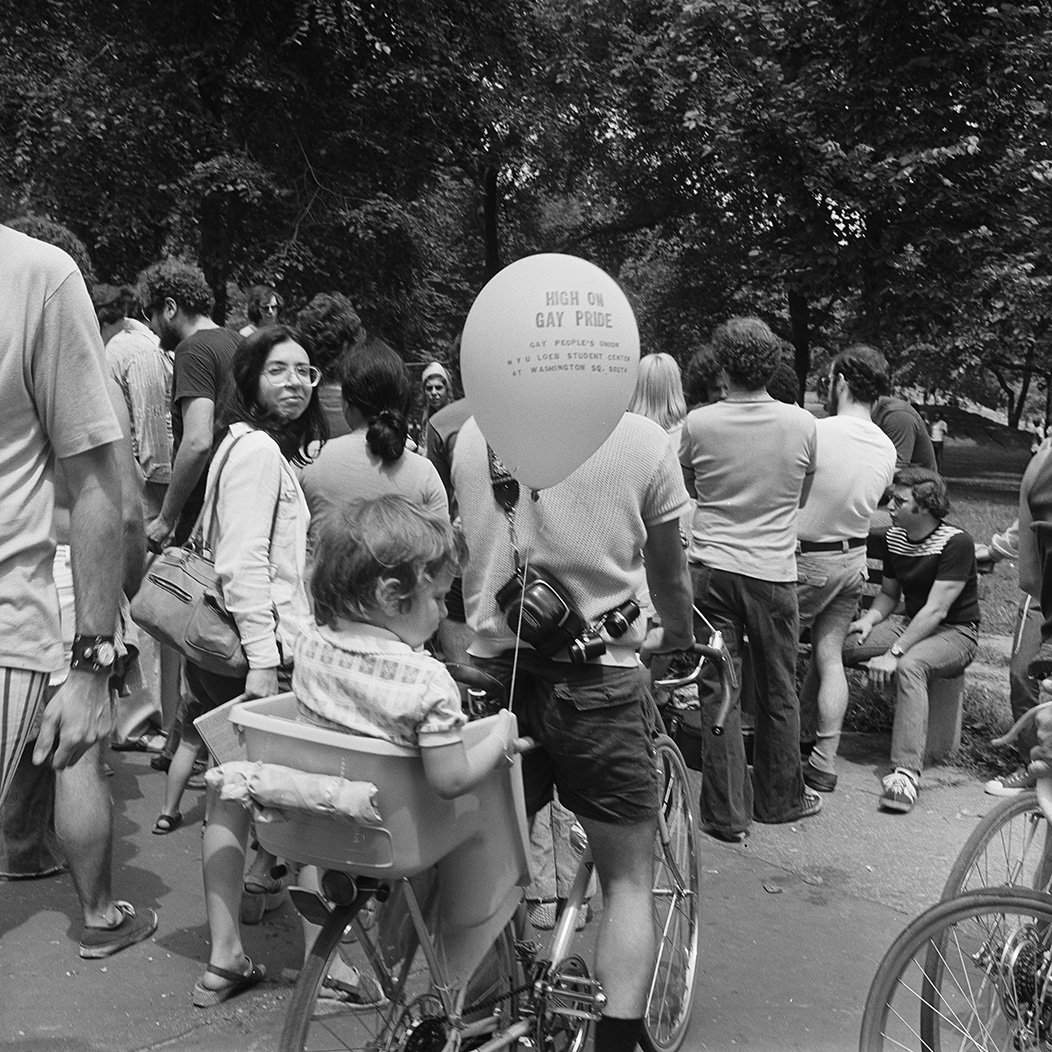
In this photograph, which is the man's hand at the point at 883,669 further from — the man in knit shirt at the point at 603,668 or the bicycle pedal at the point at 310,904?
the bicycle pedal at the point at 310,904

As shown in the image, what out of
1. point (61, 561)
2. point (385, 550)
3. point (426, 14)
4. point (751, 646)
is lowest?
point (751, 646)

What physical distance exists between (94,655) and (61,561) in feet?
5.09

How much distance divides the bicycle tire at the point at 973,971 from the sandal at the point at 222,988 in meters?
1.72

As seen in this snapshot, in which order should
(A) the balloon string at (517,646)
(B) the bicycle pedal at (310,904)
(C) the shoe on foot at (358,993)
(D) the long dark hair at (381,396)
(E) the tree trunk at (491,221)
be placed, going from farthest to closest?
(E) the tree trunk at (491,221), (D) the long dark hair at (381,396), (A) the balloon string at (517,646), (C) the shoe on foot at (358,993), (B) the bicycle pedal at (310,904)

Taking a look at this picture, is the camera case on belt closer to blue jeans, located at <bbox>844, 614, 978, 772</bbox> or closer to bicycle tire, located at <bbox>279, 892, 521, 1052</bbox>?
bicycle tire, located at <bbox>279, 892, 521, 1052</bbox>

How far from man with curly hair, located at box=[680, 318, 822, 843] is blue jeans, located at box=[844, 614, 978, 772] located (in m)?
0.77

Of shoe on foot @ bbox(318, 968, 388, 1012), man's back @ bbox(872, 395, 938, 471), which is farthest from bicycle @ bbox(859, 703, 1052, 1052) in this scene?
man's back @ bbox(872, 395, 938, 471)

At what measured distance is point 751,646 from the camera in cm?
527

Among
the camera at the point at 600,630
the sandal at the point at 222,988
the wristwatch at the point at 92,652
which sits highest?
the wristwatch at the point at 92,652

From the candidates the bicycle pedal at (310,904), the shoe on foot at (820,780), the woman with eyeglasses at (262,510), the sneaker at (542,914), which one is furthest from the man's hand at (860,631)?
the bicycle pedal at (310,904)

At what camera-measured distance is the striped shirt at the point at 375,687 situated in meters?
2.25

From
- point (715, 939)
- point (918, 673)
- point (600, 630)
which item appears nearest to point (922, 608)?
point (918, 673)

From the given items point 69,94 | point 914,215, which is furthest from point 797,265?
point 69,94

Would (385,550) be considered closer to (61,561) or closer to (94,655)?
(94,655)
